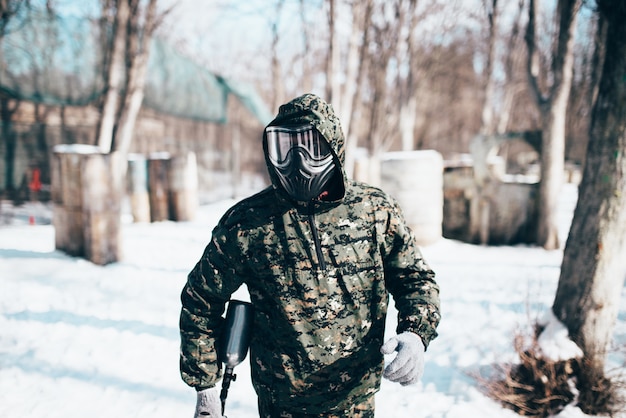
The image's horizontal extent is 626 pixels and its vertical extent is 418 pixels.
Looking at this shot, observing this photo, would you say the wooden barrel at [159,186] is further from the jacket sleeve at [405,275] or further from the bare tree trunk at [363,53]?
the jacket sleeve at [405,275]

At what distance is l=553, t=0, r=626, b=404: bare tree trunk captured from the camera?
3.05 metres

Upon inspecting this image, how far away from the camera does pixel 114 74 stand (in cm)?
799

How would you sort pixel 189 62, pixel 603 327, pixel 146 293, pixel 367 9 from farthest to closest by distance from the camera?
pixel 189 62, pixel 367 9, pixel 146 293, pixel 603 327

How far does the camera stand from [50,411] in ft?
10.5

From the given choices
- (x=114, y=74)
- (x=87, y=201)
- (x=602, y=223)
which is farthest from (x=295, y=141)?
(x=114, y=74)

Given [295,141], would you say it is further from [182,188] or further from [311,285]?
[182,188]

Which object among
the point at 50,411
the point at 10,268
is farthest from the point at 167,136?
the point at 50,411

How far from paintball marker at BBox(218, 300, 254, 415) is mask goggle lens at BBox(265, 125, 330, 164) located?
601mm

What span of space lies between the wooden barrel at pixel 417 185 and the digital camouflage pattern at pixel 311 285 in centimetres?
690

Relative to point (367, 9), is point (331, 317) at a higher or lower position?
lower

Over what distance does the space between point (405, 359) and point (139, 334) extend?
365cm

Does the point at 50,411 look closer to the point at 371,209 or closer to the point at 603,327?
the point at 371,209

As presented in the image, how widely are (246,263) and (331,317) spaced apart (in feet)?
1.24

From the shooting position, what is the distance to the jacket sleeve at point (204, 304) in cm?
169
